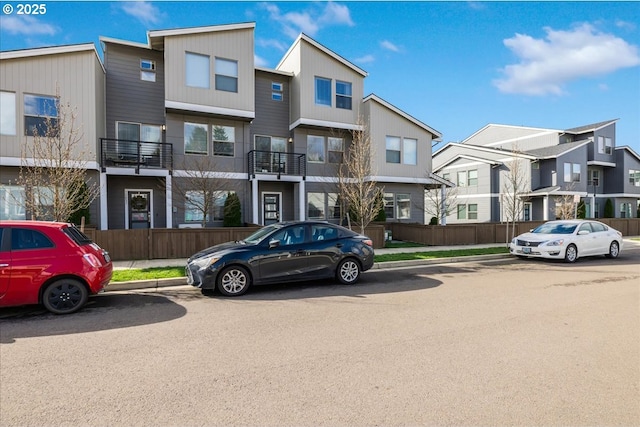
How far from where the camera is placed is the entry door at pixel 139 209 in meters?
16.3

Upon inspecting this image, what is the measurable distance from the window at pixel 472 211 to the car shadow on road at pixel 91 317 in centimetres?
3007

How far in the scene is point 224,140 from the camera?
58.3 feet

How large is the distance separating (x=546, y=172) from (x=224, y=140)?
27.4m

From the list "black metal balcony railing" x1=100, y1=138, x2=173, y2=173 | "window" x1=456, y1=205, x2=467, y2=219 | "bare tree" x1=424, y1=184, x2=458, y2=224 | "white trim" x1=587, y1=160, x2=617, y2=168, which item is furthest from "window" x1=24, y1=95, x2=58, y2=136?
"white trim" x1=587, y1=160, x2=617, y2=168

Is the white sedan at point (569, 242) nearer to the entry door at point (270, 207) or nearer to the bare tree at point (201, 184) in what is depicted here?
the entry door at point (270, 207)

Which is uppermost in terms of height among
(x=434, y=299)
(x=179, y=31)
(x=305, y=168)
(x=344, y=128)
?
(x=179, y=31)

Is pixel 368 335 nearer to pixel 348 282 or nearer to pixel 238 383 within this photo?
pixel 238 383

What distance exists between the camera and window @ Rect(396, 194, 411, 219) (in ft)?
72.0

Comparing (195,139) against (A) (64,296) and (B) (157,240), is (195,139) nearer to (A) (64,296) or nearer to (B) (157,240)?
(B) (157,240)

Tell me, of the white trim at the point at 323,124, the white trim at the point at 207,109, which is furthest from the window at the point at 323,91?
the white trim at the point at 207,109

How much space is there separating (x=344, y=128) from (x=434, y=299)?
46.0 ft

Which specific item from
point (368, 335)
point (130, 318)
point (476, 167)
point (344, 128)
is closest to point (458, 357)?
point (368, 335)

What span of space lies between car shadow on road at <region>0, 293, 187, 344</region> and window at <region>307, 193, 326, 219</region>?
1264cm

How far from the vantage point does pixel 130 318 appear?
6.05 meters
